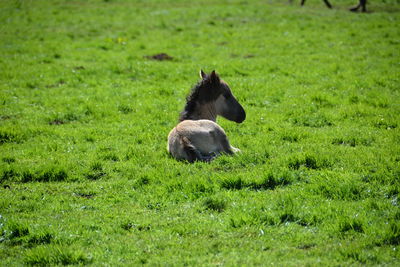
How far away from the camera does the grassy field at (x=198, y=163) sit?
7066 mm

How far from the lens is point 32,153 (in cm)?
1138

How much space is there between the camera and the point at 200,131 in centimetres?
1016

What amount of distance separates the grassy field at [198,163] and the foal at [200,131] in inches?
12.2

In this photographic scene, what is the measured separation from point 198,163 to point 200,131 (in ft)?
2.16

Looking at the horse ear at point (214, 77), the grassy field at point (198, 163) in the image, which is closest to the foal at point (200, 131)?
the horse ear at point (214, 77)

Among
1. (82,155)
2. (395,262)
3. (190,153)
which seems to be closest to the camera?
(395,262)

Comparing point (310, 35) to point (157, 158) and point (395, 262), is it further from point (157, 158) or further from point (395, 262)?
point (395, 262)

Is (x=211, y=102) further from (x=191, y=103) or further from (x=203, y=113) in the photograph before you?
(x=191, y=103)

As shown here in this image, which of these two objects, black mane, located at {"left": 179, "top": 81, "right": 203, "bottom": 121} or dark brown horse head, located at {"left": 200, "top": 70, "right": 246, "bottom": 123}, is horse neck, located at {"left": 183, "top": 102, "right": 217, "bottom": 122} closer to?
black mane, located at {"left": 179, "top": 81, "right": 203, "bottom": 121}

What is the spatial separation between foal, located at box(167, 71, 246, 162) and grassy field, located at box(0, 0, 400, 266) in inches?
12.2

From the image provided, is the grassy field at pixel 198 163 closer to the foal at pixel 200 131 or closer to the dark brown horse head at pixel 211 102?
the foal at pixel 200 131

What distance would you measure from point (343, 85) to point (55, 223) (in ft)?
38.0

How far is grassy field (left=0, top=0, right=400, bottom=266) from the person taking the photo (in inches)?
278

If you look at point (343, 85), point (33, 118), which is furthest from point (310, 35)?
point (33, 118)
